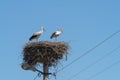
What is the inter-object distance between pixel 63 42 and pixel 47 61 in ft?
4.60

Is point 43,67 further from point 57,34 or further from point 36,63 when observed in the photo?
point 57,34

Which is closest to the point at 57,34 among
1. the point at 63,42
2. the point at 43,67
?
the point at 63,42

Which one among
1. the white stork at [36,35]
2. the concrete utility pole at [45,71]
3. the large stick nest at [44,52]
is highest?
the white stork at [36,35]

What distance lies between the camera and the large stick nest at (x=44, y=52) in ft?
66.1

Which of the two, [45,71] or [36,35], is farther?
[36,35]

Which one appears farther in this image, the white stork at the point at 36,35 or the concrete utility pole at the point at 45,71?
the white stork at the point at 36,35

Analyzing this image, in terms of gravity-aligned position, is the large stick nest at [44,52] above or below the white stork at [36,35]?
below

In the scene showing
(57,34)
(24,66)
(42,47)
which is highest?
(57,34)

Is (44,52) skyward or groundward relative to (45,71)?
skyward

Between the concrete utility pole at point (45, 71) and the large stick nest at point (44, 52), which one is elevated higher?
the large stick nest at point (44, 52)

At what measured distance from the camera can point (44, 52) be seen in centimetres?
2034

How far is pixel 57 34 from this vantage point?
2275 cm

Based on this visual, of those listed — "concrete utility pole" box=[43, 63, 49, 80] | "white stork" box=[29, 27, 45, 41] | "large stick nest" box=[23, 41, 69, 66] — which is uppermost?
"white stork" box=[29, 27, 45, 41]

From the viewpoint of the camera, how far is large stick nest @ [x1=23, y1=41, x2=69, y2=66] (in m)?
20.1
